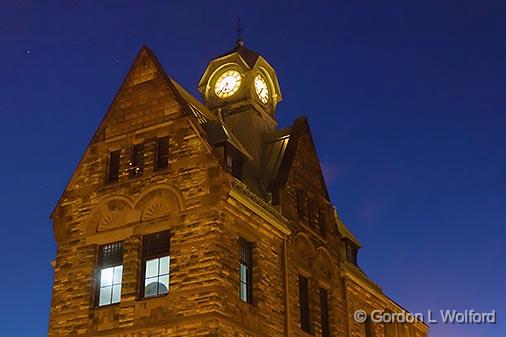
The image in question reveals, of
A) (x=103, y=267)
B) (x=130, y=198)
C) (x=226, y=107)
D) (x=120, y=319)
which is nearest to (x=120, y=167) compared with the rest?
(x=130, y=198)

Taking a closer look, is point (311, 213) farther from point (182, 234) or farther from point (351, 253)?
point (182, 234)

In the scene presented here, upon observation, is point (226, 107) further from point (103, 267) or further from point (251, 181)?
point (103, 267)

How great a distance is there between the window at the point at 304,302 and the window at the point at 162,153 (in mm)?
7950

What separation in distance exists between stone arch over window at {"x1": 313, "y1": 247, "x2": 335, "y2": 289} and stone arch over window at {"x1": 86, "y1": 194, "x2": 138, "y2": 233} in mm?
9069

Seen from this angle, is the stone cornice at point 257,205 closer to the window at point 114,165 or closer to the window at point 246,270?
the window at point 246,270

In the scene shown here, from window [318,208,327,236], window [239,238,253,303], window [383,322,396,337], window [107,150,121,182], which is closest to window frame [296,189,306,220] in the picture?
window [318,208,327,236]

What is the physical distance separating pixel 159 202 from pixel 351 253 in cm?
1666

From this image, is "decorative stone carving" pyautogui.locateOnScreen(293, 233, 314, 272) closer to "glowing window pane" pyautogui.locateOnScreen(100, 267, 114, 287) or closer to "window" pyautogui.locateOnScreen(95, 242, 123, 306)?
"window" pyautogui.locateOnScreen(95, 242, 123, 306)

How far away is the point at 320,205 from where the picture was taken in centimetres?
3600

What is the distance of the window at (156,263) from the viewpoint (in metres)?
27.4

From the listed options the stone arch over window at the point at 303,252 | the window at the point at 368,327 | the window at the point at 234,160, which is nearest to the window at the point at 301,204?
the stone arch over window at the point at 303,252

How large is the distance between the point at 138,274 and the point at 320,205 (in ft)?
37.0

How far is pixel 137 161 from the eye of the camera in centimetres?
3008

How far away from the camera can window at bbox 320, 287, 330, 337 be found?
33.7m
